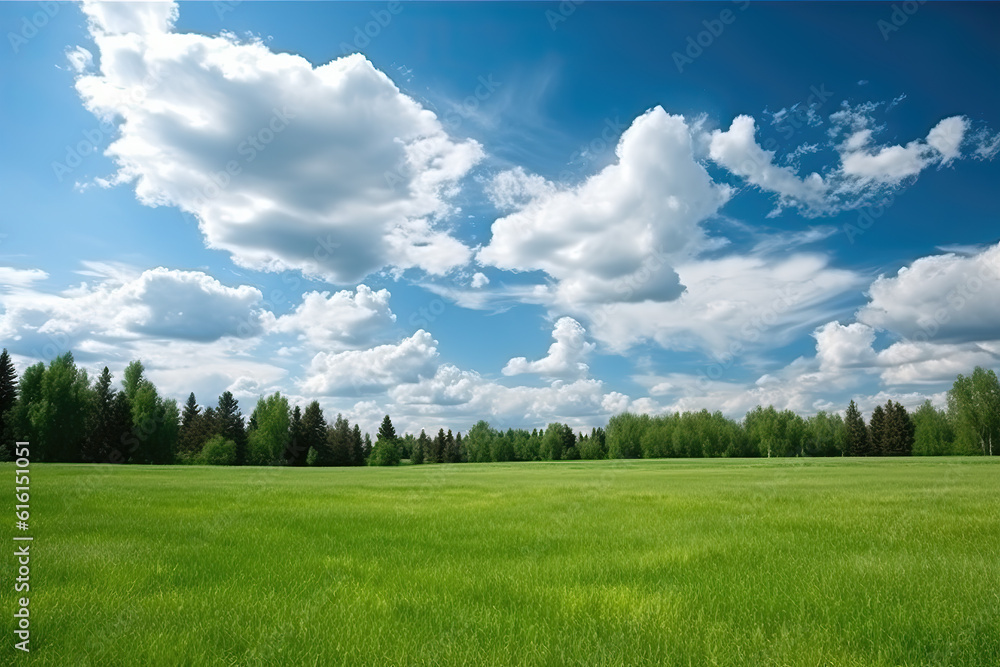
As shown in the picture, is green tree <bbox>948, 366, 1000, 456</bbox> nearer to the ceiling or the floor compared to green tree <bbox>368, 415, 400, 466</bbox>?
nearer to the ceiling

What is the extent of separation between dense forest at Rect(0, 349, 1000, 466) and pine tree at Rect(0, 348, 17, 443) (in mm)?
148

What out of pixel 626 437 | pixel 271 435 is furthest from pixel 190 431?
pixel 626 437

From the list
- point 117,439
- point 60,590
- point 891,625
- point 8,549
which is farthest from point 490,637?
point 117,439

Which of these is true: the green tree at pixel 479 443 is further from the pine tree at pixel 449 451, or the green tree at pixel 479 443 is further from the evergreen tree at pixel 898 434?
the evergreen tree at pixel 898 434

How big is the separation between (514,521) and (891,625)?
10.1 m

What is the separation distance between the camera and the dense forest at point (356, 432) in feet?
266

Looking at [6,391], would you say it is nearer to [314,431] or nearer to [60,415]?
[60,415]

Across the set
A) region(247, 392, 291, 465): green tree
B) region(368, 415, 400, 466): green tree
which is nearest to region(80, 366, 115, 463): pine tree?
region(247, 392, 291, 465): green tree

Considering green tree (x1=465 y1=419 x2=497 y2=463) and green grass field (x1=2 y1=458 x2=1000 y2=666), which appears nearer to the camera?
green grass field (x1=2 y1=458 x2=1000 y2=666)

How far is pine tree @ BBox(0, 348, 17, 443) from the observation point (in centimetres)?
7806

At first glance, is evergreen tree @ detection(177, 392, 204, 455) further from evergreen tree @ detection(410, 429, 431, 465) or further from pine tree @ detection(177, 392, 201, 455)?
evergreen tree @ detection(410, 429, 431, 465)

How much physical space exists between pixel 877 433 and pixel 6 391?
173 metres

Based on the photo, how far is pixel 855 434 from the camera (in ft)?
449

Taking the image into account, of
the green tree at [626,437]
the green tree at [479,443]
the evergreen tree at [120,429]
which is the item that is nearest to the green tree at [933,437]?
the green tree at [626,437]
